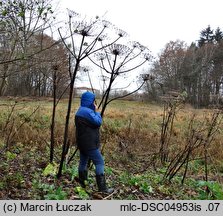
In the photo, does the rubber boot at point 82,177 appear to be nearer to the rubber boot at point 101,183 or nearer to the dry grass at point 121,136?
the rubber boot at point 101,183

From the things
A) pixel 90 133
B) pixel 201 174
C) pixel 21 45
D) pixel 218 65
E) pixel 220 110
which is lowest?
pixel 201 174

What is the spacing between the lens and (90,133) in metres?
5.74

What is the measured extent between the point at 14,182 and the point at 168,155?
587cm

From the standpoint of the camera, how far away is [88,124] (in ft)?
→ 18.8

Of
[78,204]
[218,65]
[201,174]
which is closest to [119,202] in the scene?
[78,204]

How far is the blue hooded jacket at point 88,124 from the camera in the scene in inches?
225

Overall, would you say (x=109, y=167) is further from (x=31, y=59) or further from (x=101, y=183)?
(x=31, y=59)

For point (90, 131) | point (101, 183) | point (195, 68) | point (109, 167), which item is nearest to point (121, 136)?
point (109, 167)

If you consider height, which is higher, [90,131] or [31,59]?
[31,59]

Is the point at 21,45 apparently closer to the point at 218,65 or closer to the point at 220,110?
the point at 220,110

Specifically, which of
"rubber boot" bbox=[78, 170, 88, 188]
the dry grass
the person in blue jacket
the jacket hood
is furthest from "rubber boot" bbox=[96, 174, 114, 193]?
the dry grass

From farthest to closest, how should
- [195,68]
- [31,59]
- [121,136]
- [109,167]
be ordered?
[195,68], [121,136], [109,167], [31,59]

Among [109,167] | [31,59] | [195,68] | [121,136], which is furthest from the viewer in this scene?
[195,68]

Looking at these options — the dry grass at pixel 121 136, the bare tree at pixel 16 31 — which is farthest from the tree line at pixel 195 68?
the bare tree at pixel 16 31
